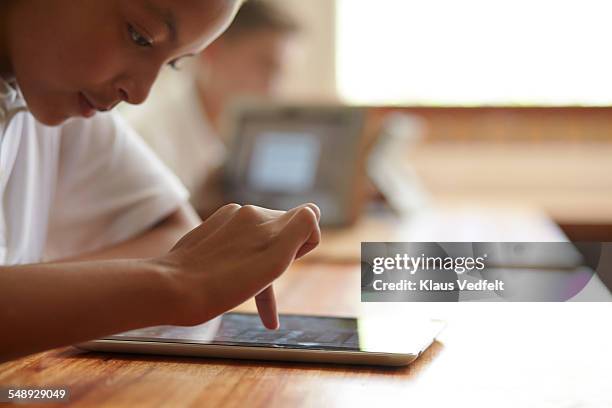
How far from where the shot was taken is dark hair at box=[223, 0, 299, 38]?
7.47 feet

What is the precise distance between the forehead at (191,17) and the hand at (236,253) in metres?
0.18

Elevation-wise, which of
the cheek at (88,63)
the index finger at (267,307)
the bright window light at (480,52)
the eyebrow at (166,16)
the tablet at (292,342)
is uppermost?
the bright window light at (480,52)

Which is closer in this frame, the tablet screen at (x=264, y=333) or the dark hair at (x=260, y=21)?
the tablet screen at (x=264, y=333)

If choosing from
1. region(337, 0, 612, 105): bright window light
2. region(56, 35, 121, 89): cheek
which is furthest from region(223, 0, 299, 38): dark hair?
region(56, 35, 121, 89): cheek

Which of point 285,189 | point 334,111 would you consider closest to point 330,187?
point 285,189

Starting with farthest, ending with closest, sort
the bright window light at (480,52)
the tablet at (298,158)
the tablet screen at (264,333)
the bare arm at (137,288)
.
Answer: the bright window light at (480,52) < the tablet at (298,158) < the tablet screen at (264,333) < the bare arm at (137,288)

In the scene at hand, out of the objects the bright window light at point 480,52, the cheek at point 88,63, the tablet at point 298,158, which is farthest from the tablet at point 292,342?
the bright window light at point 480,52

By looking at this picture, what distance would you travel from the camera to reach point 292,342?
0.61 metres

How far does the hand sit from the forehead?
18 cm

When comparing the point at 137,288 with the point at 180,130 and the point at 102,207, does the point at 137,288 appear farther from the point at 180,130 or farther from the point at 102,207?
the point at 180,130

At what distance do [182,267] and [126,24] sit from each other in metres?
0.26

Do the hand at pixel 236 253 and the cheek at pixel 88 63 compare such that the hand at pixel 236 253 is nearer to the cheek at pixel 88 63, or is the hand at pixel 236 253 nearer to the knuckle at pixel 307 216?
the knuckle at pixel 307 216

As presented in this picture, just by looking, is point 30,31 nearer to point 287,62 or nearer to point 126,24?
point 126,24

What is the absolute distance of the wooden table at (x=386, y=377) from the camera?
1.66 ft
